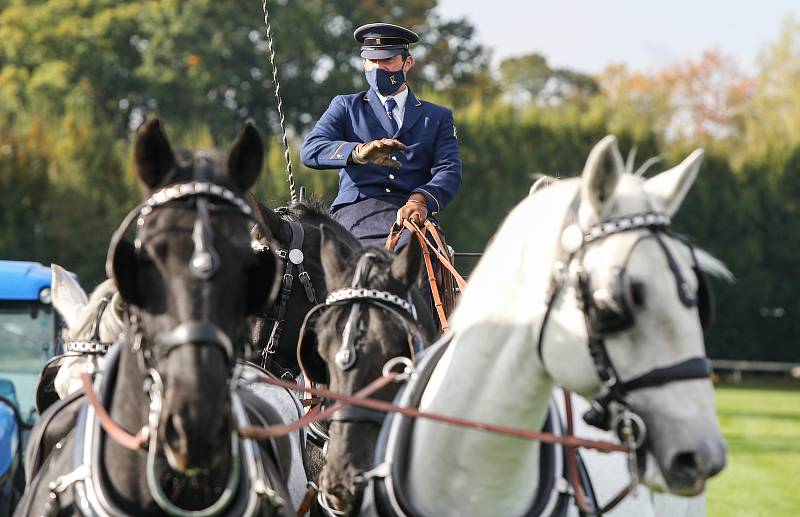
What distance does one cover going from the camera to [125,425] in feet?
12.8

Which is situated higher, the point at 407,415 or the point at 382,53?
the point at 382,53

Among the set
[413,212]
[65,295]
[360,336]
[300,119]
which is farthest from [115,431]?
[300,119]

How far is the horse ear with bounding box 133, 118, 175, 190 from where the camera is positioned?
12.3 ft

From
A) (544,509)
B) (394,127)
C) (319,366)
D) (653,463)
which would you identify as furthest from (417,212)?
(653,463)

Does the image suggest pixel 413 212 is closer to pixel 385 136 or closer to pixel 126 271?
pixel 385 136

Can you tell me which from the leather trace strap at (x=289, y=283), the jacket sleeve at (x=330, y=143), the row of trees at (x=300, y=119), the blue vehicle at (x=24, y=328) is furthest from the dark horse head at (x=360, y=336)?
the row of trees at (x=300, y=119)

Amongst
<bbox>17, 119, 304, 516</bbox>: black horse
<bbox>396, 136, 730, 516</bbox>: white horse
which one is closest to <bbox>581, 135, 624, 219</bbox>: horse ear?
<bbox>396, 136, 730, 516</bbox>: white horse

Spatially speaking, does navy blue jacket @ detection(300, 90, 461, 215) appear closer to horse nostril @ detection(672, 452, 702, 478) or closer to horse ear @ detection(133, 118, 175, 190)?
horse ear @ detection(133, 118, 175, 190)

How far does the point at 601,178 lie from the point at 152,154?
1383 mm

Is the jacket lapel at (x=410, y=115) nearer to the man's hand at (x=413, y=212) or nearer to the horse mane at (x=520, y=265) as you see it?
the man's hand at (x=413, y=212)

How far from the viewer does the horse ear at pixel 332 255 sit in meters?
5.61

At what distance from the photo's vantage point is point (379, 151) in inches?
233

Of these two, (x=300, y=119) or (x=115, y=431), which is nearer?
(x=115, y=431)

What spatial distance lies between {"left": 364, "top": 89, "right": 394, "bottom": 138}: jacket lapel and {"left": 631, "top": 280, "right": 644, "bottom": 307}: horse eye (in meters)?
3.37
